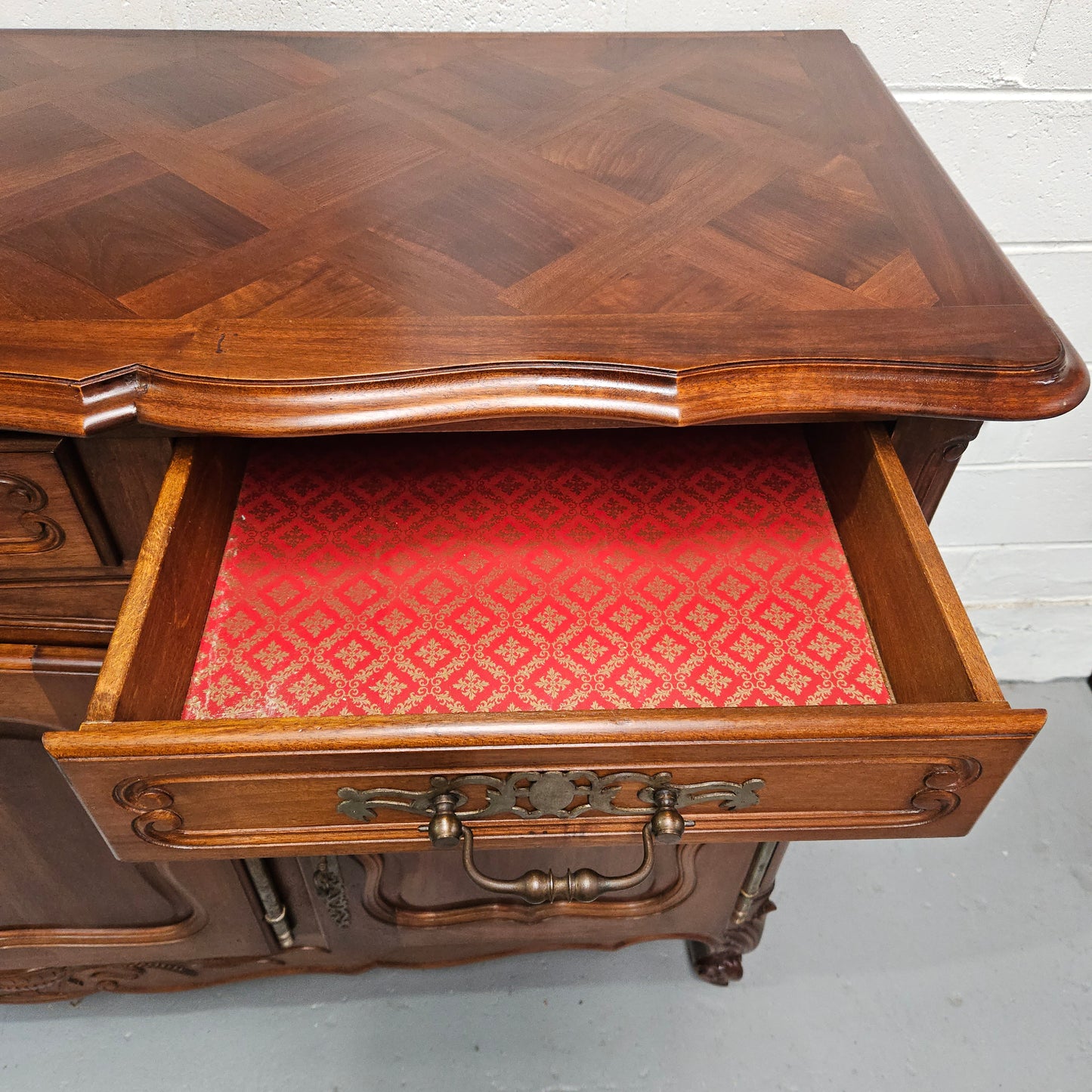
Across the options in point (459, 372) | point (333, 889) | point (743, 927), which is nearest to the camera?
point (459, 372)

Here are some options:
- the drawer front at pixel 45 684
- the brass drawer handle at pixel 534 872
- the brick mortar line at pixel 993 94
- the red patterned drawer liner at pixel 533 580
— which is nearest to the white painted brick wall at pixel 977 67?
the brick mortar line at pixel 993 94

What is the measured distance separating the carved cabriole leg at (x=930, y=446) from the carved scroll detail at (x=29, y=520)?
49cm

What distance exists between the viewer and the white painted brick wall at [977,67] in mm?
708

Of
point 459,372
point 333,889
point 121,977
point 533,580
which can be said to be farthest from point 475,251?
point 121,977

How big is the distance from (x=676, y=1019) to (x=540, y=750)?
0.58m

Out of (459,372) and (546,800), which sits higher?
(459,372)

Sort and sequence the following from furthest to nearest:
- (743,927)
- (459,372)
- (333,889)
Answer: (743,927) < (333,889) < (459,372)

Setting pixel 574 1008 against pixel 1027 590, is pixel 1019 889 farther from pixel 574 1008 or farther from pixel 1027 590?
pixel 574 1008

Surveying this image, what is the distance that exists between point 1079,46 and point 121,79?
752 millimetres

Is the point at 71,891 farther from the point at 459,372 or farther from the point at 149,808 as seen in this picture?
the point at 459,372

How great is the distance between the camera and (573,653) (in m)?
0.54

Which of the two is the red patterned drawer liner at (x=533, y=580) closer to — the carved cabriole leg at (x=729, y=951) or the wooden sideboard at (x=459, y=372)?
the wooden sideboard at (x=459, y=372)

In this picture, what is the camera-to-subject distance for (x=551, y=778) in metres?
0.45

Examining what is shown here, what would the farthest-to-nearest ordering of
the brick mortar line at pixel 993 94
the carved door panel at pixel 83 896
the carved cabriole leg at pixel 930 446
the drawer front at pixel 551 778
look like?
the brick mortar line at pixel 993 94 → the carved door panel at pixel 83 896 → the carved cabriole leg at pixel 930 446 → the drawer front at pixel 551 778
